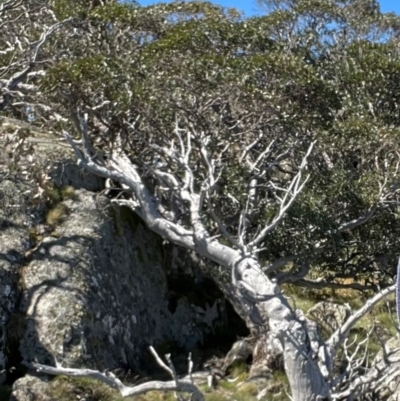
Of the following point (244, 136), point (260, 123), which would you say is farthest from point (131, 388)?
point (244, 136)

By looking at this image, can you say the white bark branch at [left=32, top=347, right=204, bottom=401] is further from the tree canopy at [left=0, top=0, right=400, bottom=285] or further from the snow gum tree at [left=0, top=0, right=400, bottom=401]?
the tree canopy at [left=0, top=0, right=400, bottom=285]

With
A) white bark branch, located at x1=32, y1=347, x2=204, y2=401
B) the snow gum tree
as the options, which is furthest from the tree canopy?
white bark branch, located at x1=32, y1=347, x2=204, y2=401

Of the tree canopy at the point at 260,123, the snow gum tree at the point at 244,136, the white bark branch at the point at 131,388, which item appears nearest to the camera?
the white bark branch at the point at 131,388

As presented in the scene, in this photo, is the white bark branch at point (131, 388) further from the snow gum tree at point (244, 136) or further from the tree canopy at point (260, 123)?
the tree canopy at point (260, 123)

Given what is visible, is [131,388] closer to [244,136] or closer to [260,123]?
[260,123]

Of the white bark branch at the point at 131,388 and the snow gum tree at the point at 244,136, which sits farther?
the snow gum tree at the point at 244,136

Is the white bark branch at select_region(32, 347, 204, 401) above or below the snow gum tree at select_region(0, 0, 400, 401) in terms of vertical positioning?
below

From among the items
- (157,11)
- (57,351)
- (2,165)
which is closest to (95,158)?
(2,165)

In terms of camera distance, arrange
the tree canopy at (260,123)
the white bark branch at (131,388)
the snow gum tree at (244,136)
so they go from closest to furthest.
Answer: the white bark branch at (131,388) → the snow gum tree at (244,136) → the tree canopy at (260,123)

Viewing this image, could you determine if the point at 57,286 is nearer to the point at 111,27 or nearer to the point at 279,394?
the point at 279,394

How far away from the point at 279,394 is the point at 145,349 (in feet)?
9.65

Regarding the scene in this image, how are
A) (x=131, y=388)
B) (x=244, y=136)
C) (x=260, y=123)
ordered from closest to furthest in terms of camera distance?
(x=131, y=388) < (x=260, y=123) < (x=244, y=136)

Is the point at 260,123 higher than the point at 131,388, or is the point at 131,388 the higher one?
the point at 260,123

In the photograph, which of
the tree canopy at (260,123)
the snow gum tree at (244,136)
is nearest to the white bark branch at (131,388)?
the snow gum tree at (244,136)
